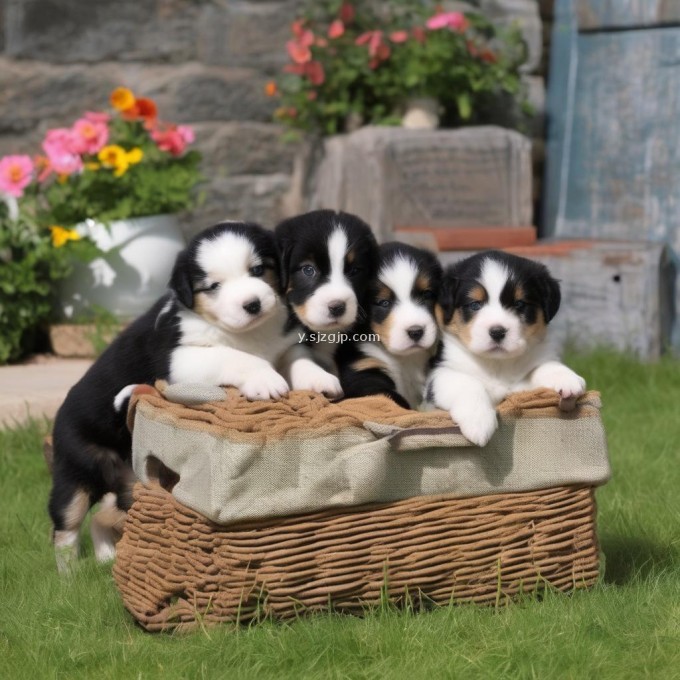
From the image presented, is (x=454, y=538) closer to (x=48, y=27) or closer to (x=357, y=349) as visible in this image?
(x=357, y=349)

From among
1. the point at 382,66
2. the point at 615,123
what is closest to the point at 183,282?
the point at 382,66

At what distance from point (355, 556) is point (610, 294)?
3.87 m

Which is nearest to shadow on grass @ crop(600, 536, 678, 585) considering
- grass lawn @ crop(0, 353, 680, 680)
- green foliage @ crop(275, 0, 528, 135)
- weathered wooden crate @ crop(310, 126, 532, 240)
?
grass lawn @ crop(0, 353, 680, 680)

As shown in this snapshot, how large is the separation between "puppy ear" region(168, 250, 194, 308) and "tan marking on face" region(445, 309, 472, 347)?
0.67 metres

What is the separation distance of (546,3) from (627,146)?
1.19m

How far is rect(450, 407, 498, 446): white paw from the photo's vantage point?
2816 millimetres

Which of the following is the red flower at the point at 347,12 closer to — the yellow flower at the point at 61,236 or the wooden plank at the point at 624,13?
the wooden plank at the point at 624,13

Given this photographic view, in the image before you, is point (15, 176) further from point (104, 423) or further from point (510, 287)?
point (510, 287)

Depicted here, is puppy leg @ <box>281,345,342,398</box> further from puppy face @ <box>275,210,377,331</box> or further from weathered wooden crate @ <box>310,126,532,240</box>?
weathered wooden crate @ <box>310,126,532,240</box>

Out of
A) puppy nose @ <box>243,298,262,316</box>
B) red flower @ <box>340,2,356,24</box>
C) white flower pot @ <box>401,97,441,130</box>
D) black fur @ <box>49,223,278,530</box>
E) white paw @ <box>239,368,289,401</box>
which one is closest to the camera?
white paw @ <box>239,368,289,401</box>

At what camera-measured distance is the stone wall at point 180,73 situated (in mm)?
6734

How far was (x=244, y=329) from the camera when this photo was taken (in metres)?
3.11

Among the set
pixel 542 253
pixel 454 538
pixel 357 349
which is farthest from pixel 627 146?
pixel 454 538

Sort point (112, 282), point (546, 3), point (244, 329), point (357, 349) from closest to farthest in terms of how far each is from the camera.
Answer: point (244, 329) < point (357, 349) < point (112, 282) < point (546, 3)
